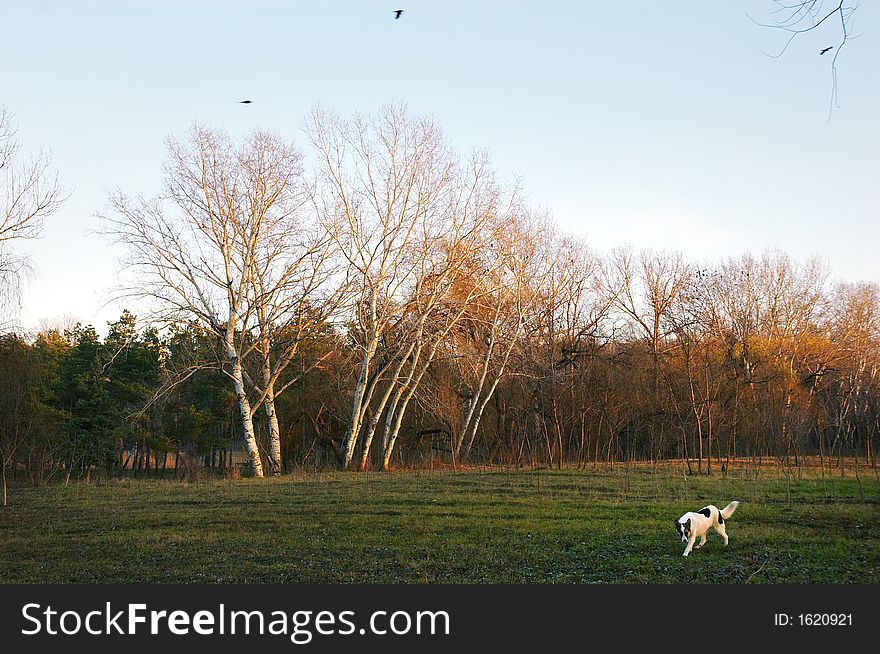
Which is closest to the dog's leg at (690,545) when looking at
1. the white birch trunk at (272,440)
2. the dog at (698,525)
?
the dog at (698,525)

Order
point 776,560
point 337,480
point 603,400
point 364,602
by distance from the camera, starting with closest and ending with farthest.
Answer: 1. point 364,602
2. point 776,560
3. point 337,480
4. point 603,400

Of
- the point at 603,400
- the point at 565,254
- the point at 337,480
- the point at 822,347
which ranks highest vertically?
the point at 565,254

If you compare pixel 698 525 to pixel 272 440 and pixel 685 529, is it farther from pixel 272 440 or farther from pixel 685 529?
pixel 272 440

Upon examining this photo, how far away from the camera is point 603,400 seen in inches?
1166

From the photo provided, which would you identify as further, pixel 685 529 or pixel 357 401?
pixel 357 401

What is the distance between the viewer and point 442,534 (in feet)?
33.8

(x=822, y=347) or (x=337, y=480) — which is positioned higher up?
(x=822, y=347)

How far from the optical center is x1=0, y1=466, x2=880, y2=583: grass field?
7918 millimetres

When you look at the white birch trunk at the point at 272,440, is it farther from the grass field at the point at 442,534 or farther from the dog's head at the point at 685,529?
the dog's head at the point at 685,529

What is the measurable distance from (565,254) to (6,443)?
941 inches

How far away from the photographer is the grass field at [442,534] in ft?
26.0

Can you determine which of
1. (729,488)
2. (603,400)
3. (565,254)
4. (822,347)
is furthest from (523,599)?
(822,347)

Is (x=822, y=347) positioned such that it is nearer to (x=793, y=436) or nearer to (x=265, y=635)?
(x=793, y=436)

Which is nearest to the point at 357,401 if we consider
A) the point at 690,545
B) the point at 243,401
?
the point at 243,401
